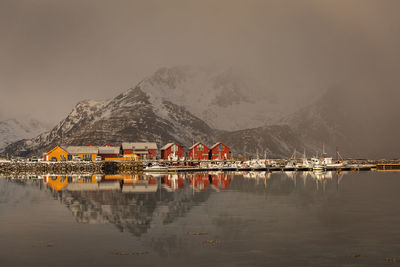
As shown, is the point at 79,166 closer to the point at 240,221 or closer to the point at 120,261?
the point at 240,221

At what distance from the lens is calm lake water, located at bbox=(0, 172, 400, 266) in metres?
33.3

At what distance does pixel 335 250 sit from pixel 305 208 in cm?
2667

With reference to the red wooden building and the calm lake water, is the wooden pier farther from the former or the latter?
the calm lake water

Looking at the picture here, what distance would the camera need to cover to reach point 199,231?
4397cm

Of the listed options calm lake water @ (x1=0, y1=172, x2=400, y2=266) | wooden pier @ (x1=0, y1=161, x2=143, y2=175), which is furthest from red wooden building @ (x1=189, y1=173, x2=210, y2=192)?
wooden pier @ (x1=0, y1=161, x2=143, y2=175)

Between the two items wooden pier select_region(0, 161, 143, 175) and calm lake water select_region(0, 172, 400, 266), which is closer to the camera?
calm lake water select_region(0, 172, 400, 266)

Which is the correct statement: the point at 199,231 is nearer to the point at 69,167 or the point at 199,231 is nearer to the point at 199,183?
the point at 199,183

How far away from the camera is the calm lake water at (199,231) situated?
3328 centimetres

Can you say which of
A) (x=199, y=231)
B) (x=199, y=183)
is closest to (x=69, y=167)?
(x=199, y=183)

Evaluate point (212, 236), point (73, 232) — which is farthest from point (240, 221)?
point (73, 232)

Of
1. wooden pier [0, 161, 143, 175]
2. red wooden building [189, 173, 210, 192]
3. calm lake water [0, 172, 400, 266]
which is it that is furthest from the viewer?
wooden pier [0, 161, 143, 175]

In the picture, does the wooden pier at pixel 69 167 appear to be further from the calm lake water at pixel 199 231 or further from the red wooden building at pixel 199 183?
the calm lake water at pixel 199 231

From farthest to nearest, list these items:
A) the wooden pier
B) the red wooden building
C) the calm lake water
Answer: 1. the wooden pier
2. the red wooden building
3. the calm lake water

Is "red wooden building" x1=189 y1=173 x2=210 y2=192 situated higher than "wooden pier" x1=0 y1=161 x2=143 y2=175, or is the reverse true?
"wooden pier" x1=0 y1=161 x2=143 y2=175
